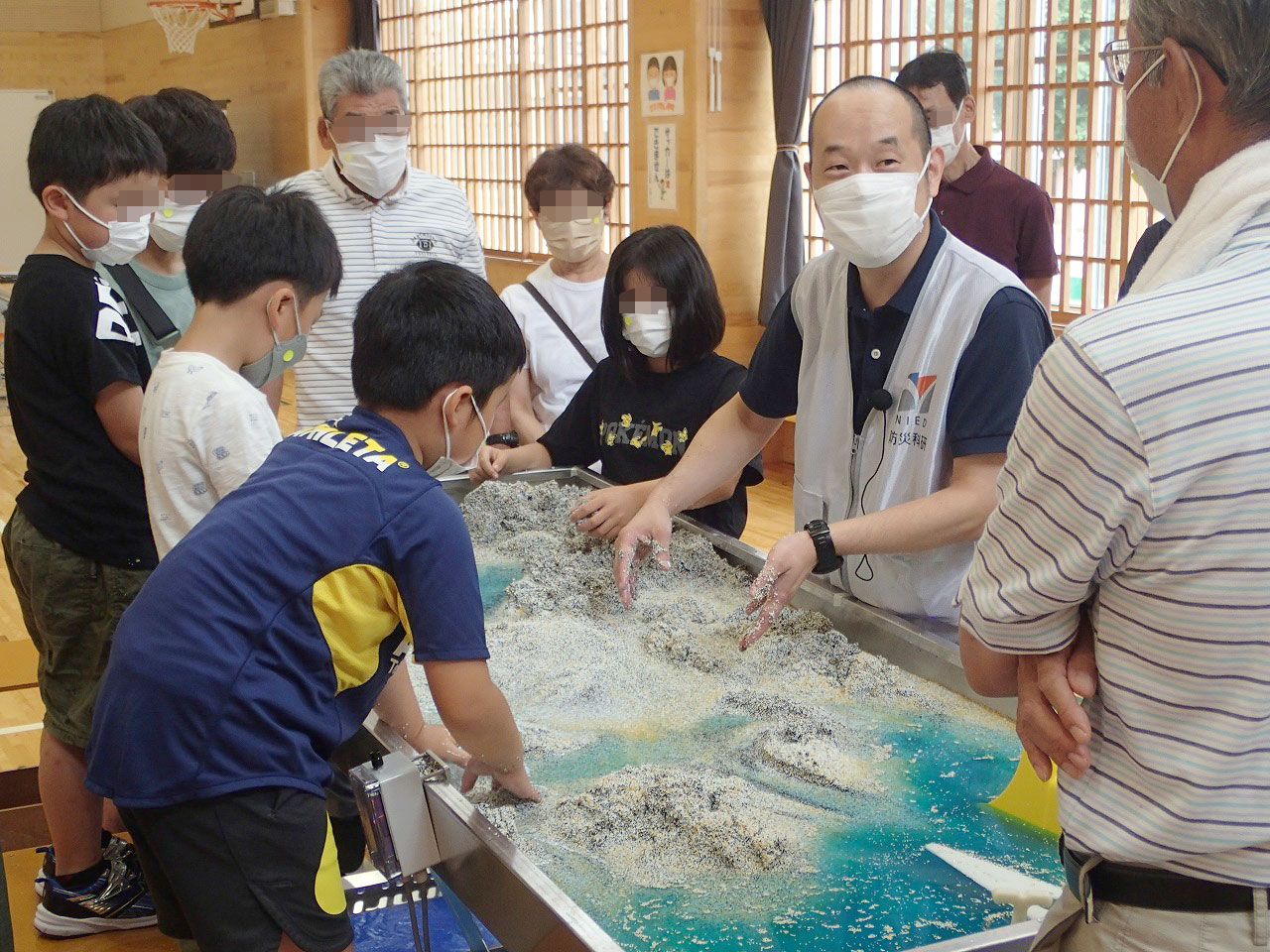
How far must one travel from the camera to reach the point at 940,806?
57.1 inches

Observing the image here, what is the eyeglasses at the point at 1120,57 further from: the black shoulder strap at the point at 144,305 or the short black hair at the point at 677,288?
the black shoulder strap at the point at 144,305

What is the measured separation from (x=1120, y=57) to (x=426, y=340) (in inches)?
31.1

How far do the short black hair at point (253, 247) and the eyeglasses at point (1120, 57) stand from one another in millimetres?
1170

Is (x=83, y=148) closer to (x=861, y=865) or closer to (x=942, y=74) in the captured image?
(x=861, y=865)

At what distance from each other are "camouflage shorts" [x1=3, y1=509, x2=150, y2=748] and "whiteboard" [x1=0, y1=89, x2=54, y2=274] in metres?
10.5

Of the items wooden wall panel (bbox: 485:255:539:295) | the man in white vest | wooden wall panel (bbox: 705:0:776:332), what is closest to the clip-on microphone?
the man in white vest

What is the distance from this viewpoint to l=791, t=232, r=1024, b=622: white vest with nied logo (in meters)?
1.84

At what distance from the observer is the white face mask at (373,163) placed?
3.07 metres

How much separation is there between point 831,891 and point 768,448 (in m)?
4.85

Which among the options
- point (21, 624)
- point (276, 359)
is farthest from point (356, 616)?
point (21, 624)

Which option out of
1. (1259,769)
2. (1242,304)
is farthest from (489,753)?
(1242,304)

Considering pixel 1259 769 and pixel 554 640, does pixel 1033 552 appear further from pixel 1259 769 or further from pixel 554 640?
pixel 554 640

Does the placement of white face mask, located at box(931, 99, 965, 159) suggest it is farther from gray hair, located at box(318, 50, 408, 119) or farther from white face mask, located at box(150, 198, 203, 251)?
white face mask, located at box(150, 198, 203, 251)

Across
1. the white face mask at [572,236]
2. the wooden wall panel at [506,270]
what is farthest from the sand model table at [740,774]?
the wooden wall panel at [506,270]
